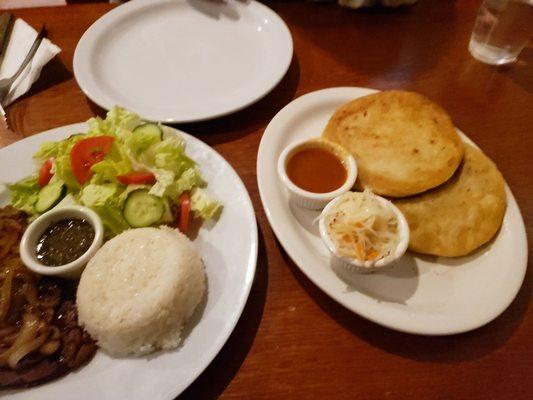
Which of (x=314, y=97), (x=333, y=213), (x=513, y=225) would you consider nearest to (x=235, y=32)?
(x=314, y=97)

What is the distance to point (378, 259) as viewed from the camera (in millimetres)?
1579

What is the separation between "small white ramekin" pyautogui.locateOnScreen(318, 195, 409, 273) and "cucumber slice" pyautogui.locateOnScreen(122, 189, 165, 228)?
29.4 inches

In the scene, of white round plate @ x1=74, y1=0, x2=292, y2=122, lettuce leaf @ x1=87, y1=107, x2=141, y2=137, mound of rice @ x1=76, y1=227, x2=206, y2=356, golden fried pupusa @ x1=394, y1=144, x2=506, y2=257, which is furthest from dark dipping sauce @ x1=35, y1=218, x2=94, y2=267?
golden fried pupusa @ x1=394, y1=144, x2=506, y2=257

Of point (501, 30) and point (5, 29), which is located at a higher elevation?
point (5, 29)

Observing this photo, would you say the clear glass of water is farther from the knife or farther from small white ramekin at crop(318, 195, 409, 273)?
the knife

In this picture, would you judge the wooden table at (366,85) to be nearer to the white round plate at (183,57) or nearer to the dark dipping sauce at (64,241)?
the white round plate at (183,57)

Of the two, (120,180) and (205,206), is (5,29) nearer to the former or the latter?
(120,180)

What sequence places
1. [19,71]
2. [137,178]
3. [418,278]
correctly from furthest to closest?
[19,71], [137,178], [418,278]

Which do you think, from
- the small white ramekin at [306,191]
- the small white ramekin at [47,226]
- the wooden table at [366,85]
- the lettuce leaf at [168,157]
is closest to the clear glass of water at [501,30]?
the wooden table at [366,85]

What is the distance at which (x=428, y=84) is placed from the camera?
254 cm

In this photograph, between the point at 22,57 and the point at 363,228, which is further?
the point at 22,57

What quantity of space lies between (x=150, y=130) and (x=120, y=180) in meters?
0.30

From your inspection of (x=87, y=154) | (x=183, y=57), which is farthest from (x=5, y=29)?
(x=87, y=154)

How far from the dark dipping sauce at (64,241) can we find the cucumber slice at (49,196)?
0.62 feet
